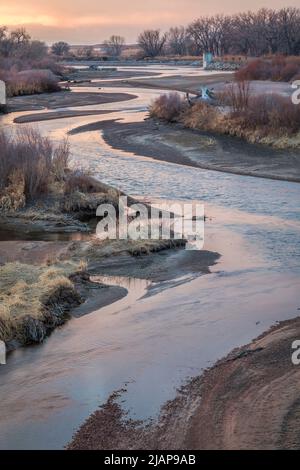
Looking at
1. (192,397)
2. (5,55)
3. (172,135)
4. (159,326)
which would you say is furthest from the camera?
(5,55)

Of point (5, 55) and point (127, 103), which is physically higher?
point (5, 55)

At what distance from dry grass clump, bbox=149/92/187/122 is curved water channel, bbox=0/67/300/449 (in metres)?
22.4

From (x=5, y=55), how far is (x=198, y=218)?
272ft

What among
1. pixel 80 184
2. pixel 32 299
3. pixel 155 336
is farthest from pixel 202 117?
pixel 155 336

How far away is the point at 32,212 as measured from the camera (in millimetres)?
18859

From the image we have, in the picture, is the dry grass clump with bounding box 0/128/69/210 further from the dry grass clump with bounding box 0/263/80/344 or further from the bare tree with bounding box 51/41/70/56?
the bare tree with bounding box 51/41/70/56

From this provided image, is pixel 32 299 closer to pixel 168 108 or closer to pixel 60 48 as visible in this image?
pixel 168 108

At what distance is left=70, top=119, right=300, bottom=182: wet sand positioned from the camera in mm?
26630

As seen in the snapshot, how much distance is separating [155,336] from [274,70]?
44187mm

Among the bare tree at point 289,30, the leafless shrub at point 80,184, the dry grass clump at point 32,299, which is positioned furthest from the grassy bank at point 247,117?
the bare tree at point 289,30

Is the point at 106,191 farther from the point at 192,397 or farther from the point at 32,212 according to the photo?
the point at 192,397

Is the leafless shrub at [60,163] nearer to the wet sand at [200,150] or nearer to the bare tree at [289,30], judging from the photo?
the wet sand at [200,150]

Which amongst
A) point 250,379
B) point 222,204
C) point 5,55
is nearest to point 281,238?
point 222,204

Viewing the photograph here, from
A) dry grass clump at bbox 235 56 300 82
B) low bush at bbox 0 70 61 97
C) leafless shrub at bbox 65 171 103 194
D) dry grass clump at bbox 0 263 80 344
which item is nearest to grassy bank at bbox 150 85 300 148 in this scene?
dry grass clump at bbox 235 56 300 82
